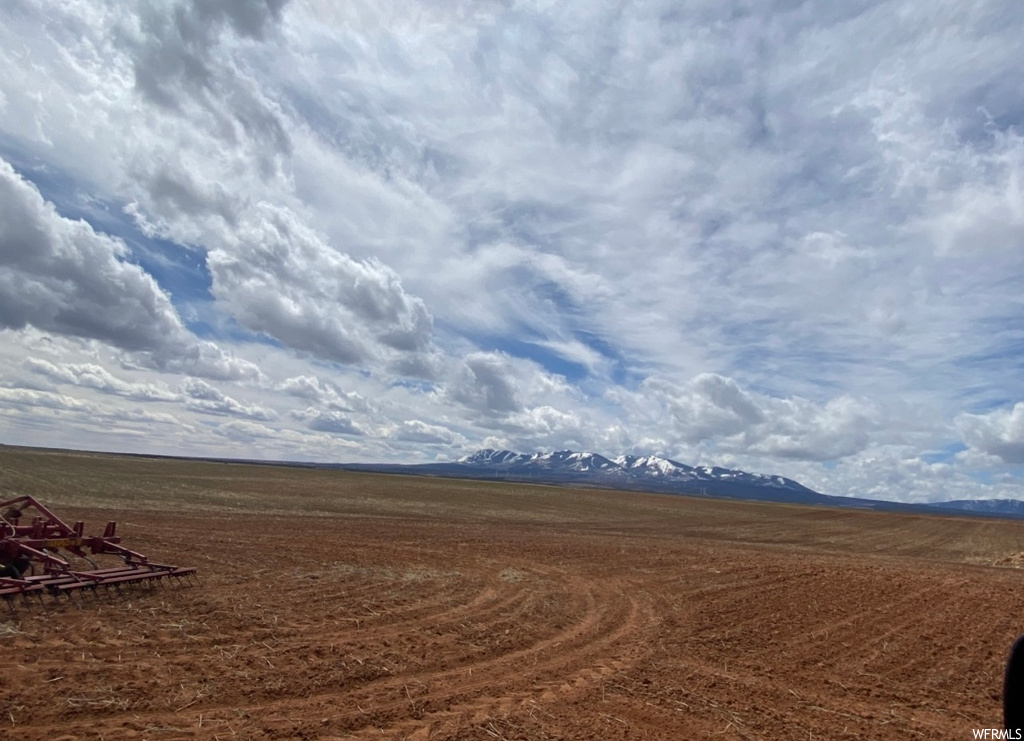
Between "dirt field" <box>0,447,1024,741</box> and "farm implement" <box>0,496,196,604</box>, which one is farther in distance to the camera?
"farm implement" <box>0,496,196,604</box>

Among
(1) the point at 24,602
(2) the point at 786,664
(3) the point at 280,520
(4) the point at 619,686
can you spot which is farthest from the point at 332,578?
(3) the point at 280,520

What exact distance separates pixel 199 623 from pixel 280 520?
2146 centimetres

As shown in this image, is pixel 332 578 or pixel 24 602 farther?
pixel 332 578

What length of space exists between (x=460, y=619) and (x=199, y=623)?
14.9ft

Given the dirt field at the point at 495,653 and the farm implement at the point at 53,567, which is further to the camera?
the farm implement at the point at 53,567

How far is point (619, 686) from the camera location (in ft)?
28.5

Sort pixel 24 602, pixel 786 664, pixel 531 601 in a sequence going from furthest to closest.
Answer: pixel 531 601
pixel 24 602
pixel 786 664

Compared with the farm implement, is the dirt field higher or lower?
lower

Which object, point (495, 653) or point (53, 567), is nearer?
point (495, 653)

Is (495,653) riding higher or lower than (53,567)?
lower

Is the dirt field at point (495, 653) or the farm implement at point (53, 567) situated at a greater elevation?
the farm implement at point (53, 567)

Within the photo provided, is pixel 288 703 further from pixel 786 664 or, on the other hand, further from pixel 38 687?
pixel 786 664

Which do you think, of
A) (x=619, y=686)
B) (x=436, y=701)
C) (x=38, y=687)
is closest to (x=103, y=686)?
A: (x=38, y=687)

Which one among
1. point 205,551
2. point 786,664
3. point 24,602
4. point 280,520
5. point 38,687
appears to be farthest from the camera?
point 280,520
